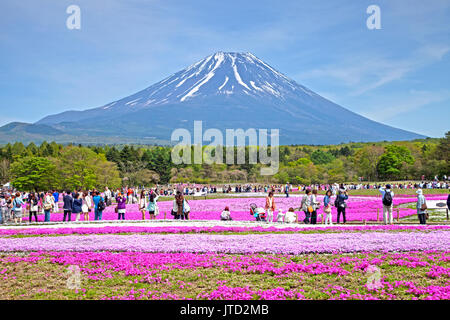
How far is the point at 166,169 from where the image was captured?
109438mm

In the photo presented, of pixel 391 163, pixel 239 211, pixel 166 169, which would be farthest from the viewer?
pixel 166 169

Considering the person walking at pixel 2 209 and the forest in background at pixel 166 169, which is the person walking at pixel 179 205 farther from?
the forest in background at pixel 166 169

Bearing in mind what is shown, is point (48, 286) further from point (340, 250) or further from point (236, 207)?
point (236, 207)

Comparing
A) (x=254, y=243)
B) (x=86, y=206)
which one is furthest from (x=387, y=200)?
(x=86, y=206)

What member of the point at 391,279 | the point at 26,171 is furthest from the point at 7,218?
the point at 26,171

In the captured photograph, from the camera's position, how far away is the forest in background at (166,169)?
79.1 meters

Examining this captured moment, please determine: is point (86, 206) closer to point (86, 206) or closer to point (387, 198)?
point (86, 206)

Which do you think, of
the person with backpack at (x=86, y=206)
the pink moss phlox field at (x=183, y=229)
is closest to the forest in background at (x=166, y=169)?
the person with backpack at (x=86, y=206)

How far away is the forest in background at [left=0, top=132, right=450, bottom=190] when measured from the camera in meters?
79.1

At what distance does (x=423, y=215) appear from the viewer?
20.8 meters

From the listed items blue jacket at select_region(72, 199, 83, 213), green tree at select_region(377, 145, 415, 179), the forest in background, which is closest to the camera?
blue jacket at select_region(72, 199, 83, 213)

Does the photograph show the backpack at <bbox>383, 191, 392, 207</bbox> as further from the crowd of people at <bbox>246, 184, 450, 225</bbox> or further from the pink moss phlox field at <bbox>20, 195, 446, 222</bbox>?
the pink moss phlox field at <bbox>20, 195, 446, 222</bbox>

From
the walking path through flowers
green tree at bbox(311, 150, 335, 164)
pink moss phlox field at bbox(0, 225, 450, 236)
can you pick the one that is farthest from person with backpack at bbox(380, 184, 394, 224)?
green tree at bbox(311, 150, 335, 164)

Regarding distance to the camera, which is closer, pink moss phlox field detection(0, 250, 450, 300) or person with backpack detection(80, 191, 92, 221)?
pink moss phlox field detection(0, 250, 450, 300)
